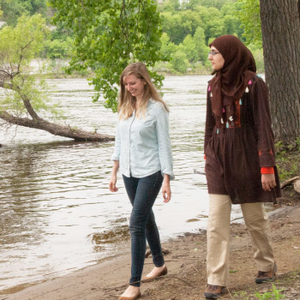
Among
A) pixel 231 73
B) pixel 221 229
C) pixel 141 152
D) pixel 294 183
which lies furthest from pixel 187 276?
pixel 294 183

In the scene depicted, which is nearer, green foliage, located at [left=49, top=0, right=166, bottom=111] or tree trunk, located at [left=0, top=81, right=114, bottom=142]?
green foliage, located at [left=49, top=0, right=166, bottom=111]

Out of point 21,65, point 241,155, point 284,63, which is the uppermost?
point 21,65

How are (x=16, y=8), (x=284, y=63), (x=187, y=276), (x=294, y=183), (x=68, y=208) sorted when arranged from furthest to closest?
(x=16, y=8) < (x=68, y=208) < (x=284, y=63) < (x=294, y=183) < (x=187, y=276)

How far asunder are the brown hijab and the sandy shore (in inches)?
52.9

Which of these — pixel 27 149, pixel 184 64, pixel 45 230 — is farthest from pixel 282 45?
pixel 184 64

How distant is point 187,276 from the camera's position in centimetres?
518

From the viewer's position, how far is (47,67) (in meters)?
26.4

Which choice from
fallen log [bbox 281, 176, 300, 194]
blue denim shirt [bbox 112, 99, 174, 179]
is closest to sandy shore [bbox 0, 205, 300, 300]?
blue denim shirt [bbox 112, 99, 174, 179]

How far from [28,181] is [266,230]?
39.0 ft

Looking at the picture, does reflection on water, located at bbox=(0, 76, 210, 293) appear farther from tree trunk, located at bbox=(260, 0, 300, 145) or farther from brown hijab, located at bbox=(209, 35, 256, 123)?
brown hijab, located at bbox=(209, 35, 256, 123)

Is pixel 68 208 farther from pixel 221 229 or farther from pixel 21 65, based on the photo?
pixel 21 65

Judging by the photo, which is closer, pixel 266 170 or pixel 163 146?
pixel 266 170

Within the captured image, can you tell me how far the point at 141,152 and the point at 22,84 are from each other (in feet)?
71.0

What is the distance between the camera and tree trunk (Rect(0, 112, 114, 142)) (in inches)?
1000
